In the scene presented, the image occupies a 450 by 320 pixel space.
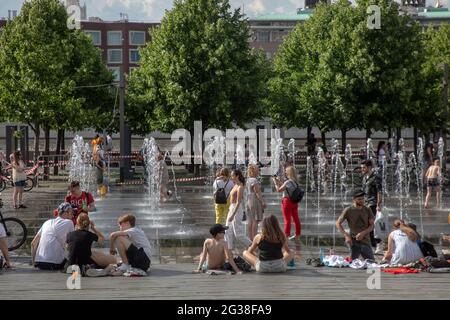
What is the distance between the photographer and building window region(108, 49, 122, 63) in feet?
341

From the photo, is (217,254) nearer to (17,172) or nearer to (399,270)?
(399,270)

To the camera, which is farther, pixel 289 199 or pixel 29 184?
pixel 29 184

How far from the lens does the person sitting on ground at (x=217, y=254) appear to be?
14.3 metres

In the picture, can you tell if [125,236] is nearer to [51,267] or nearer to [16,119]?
[51,267]

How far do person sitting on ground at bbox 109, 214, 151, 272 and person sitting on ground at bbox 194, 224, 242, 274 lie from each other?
87 cm

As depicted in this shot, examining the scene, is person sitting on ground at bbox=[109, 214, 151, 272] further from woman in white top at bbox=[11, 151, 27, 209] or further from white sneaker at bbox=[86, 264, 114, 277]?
woman in white top at bbox=[11, 151, 27, 209]

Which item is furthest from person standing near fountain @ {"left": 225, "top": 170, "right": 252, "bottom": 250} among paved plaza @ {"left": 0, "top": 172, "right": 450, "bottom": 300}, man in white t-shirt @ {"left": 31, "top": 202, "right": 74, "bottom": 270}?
man in white t-shirt @ {"left": 31, "top": 202, "right": 74, "bottom": 270}

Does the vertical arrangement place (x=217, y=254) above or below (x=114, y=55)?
below

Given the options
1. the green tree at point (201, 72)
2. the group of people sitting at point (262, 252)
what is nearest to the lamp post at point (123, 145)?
the green tree at point (201, 72)

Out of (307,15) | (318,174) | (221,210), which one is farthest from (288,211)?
(307,15)

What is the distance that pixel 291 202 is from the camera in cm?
1892

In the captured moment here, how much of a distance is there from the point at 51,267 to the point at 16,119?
2771 centimetres

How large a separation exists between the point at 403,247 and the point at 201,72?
1208 inches

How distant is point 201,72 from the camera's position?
44750mm
